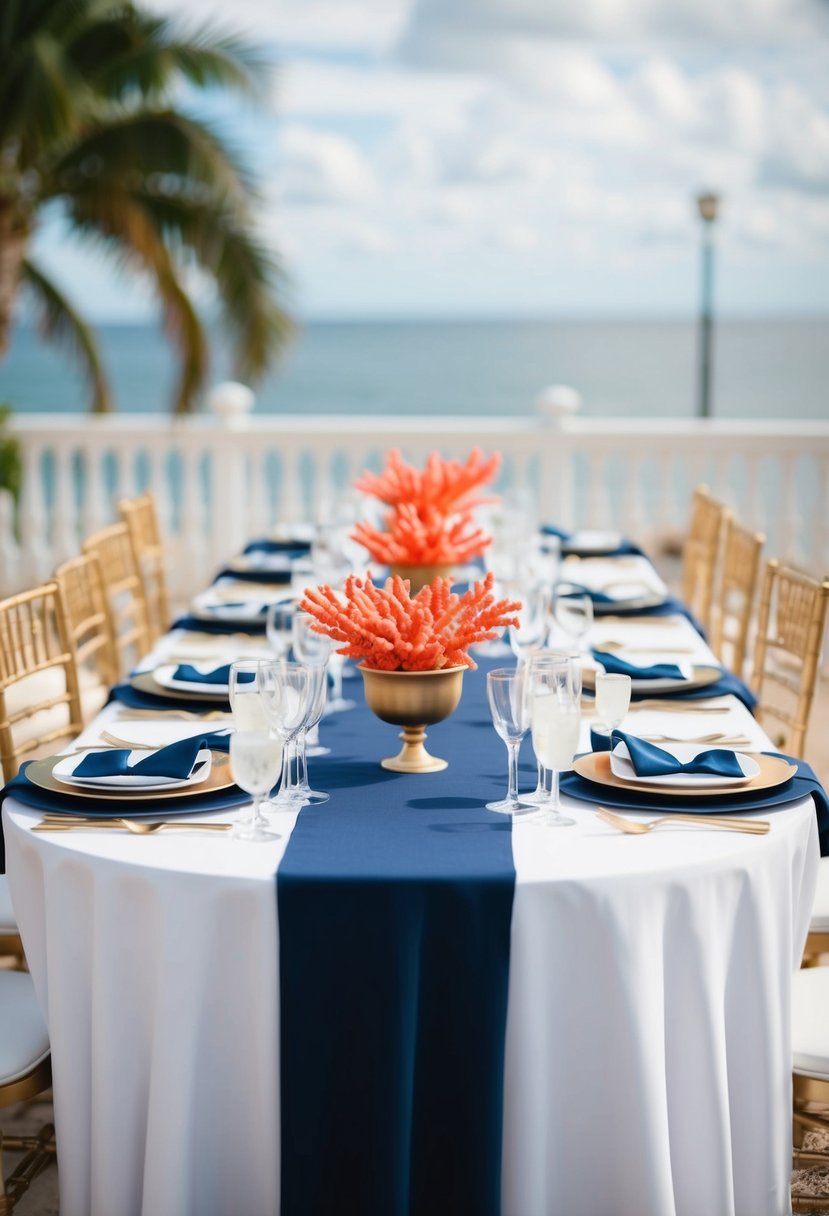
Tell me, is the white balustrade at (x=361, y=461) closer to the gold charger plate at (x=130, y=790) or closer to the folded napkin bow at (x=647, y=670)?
the folded napkin bow at (x=647, y=670)

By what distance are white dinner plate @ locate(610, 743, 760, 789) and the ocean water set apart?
106 ft

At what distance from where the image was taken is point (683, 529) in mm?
6715

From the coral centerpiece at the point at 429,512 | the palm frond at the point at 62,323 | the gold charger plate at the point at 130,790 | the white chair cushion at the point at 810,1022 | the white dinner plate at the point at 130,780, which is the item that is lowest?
the white chair cushion at the point at 810,1022

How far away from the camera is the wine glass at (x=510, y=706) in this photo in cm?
189

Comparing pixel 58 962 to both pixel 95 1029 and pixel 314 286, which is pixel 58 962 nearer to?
pixel 95 1029

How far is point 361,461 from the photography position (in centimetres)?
636

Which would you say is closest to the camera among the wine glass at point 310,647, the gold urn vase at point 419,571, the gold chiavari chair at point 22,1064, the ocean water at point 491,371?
the gold chiavari chair at point 22,1064

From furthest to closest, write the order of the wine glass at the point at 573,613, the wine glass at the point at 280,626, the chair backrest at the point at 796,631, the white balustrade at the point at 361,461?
the white balustrade at the point at 361,461 → the chair backrest at the point at 796,631 → the wine glass at the point at 573,613 → the wine glass at the point at 280,626

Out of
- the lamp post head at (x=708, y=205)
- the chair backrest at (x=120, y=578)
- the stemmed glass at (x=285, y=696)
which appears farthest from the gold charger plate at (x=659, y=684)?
the lamp post head at (x=708, y=205)

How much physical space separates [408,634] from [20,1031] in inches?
30.8

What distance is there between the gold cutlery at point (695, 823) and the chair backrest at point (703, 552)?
7.90ft

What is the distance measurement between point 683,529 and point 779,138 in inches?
1198

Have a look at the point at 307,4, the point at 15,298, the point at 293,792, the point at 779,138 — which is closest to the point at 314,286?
the point at 307,4

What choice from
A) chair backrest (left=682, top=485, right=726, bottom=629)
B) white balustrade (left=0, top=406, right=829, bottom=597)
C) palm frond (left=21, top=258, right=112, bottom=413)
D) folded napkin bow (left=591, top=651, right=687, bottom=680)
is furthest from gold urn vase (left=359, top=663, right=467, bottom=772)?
palm frond (left=21, top=258, right=112, bottom=413)
